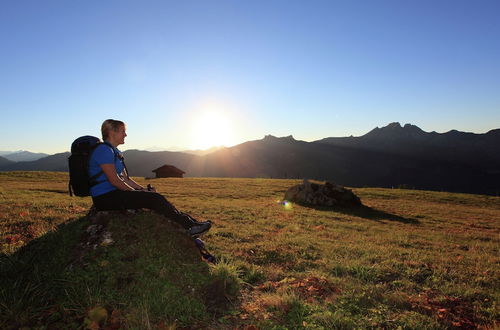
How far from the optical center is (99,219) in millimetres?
7043

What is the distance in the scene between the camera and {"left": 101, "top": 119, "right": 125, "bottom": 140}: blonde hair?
7.30 meters

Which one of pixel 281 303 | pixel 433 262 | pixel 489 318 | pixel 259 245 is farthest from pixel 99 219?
pixel 433 262

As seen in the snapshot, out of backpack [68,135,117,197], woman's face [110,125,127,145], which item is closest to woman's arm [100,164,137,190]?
backpack [68,135,117,197]

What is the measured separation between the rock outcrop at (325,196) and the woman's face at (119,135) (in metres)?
25.8

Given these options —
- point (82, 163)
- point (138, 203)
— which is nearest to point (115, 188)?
point (138, 203)

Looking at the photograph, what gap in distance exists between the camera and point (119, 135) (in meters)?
7.45

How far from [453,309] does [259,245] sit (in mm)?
6513

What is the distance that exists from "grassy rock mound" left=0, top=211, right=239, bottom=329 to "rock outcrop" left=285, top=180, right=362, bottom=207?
25253mm

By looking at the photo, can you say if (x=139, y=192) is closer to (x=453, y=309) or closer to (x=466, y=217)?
(x=453, y=309)

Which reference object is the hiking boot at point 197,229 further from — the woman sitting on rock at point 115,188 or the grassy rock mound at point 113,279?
the grassy rock mound at point 113,279

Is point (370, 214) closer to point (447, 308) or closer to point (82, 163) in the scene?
point (447, 308)

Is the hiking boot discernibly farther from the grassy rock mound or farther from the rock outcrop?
the rock outcrop

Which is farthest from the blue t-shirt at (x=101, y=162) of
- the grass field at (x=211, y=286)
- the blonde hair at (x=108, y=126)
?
the grass field at (x=211, y=286)

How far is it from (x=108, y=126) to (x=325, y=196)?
26.9 metres
